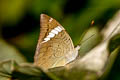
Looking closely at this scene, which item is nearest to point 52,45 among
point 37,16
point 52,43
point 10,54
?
point 52,43

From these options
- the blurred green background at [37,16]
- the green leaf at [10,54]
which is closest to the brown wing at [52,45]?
the green leaf at [10,54]

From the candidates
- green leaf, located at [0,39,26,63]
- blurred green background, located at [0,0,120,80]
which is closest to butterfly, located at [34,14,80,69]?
green leaf, located at [0,39,26,63]

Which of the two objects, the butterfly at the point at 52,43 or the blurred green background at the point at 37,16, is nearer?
the butterfly at the point at 52,43

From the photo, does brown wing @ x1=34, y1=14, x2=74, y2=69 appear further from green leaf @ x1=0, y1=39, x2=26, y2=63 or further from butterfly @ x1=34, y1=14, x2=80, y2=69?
green leaf @ x1=0, y1=39, x2=26, y2=63

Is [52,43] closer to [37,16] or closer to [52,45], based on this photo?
[52,45]

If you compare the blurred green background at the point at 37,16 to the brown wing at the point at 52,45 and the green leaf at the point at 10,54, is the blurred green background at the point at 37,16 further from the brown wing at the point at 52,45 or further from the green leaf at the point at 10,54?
the brown wing at the point at 52,45

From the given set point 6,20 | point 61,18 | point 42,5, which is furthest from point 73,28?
point 6,20
